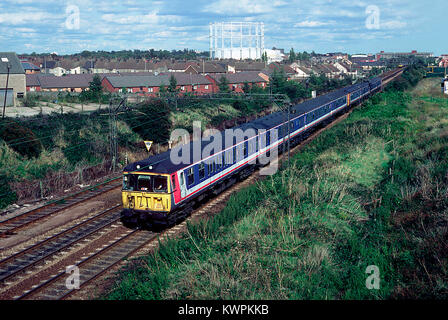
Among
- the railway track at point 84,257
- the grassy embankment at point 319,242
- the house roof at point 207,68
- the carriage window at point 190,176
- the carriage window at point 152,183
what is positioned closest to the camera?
the grassy embankment at point 319,242

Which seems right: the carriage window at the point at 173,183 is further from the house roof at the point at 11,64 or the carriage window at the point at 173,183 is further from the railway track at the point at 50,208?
the house roof at the point at 11,64

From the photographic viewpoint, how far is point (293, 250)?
45.0 ft

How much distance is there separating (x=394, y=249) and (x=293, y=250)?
3276 mm

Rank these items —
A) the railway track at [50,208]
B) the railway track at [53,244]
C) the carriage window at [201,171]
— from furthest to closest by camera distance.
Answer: the carriage window at [201,171], the railway track at [50,208], the railway track at [53,244]

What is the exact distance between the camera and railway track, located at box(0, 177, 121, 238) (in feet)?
61.9

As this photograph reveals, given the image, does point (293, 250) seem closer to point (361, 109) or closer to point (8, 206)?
point (8, 206)

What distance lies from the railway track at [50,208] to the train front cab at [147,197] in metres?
5.33

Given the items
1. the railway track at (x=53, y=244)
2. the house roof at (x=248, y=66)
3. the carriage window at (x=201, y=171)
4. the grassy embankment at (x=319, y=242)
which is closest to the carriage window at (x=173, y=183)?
the grassy embankment at (x=319, y=242)

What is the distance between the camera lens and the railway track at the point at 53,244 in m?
14.7

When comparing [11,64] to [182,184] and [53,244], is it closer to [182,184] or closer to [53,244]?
[53,244]

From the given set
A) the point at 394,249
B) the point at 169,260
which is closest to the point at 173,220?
the point at 169,260

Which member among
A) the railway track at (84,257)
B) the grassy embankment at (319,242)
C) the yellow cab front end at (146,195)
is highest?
the yellow cab front end at (146,195)

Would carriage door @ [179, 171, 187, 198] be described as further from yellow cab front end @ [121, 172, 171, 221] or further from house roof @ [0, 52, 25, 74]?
house roof @ [0, 52, 25, 74]

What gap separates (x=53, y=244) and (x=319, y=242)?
1069 cm
